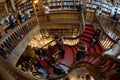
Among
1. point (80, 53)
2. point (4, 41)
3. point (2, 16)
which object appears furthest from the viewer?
point (2, 16)

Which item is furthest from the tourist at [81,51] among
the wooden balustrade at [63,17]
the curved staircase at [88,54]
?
the wooden balustrade at [63,17]

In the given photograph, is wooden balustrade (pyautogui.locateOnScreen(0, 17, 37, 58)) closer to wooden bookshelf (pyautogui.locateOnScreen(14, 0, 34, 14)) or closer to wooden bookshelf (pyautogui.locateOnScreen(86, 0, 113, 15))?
wooden bookshelf (pyautogui.locateOnScreen(14, 0, 34, 14))

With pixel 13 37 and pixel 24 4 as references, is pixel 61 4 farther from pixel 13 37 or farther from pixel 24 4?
pixel 13 37

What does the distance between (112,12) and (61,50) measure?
19.5 ft

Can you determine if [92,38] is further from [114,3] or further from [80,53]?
[114,3]

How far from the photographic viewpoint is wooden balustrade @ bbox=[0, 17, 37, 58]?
729 cm

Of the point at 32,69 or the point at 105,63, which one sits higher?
the point at 105,63

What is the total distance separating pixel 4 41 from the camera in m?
7.30

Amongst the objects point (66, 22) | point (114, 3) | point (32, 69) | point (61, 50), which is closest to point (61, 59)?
point (61, 50)

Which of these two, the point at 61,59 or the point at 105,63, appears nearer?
the point at 105,63

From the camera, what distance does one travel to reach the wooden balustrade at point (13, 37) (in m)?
7.29

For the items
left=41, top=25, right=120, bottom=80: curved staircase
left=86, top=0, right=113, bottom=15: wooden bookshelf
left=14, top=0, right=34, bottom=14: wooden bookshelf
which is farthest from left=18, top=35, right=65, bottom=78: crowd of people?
left=86, top=0, right=113, bottom=15: wooden bookshelf

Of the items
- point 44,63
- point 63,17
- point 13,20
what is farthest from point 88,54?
point 63,17

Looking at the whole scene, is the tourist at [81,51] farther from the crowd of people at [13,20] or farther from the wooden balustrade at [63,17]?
the wooden balustrade at [63,17]
